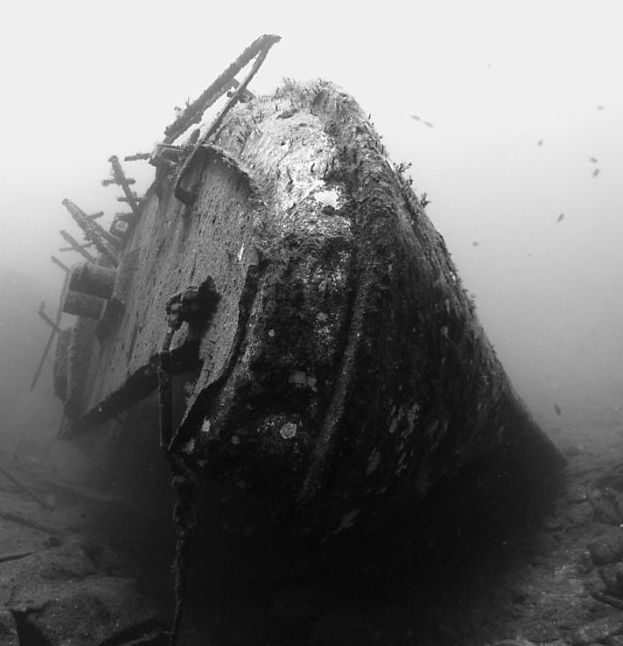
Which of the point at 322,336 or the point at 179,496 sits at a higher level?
the point at 322,336

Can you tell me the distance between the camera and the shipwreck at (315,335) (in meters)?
2.04

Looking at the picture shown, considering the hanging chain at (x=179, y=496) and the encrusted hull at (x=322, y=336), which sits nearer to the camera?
the encrusted hull at (x=322, y=336)

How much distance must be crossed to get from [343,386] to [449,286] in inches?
45.6

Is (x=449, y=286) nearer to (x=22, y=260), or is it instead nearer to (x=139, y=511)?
(x=139, y=511)

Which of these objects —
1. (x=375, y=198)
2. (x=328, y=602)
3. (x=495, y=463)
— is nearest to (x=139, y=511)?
(x=328, y=602)

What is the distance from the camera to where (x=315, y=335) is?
2094mm

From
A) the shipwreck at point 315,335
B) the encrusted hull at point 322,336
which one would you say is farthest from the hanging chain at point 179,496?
the encrusted hull at point 322,336

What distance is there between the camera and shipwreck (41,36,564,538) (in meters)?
2.04

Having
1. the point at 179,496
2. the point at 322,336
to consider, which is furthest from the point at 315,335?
the point at 179,496

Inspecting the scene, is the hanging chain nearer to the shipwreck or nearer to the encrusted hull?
the shipwreck

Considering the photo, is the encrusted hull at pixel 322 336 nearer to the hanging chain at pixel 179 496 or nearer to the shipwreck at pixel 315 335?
the shipwreck at pixel 315 335

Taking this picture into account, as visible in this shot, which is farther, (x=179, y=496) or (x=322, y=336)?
(x=179, y=496)

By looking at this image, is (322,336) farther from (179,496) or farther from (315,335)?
(179,496)

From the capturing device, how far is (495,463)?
408 cm
